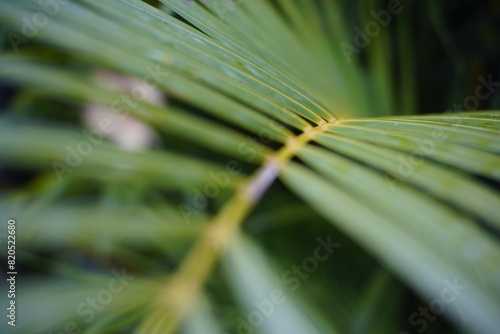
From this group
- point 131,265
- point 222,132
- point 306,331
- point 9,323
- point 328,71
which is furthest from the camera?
point 131,265

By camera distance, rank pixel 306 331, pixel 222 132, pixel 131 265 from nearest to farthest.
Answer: pixel 306 331 → pixel 222 132 → pixel 131 265

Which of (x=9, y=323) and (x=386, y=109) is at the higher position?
(x=386, y=109)

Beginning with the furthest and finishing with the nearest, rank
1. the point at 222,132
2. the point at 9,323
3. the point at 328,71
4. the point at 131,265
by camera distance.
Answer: the point at 131,265 < the point at 328,71 < the point at 9,323 < the point at 222,132

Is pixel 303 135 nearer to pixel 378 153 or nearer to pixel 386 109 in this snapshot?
pixel 378 153

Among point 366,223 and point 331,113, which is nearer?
point 366,223

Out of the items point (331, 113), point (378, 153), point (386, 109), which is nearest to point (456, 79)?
point (386, 109)

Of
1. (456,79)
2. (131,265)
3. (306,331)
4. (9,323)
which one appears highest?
(456,79)

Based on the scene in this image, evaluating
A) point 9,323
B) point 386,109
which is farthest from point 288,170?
point 386,109

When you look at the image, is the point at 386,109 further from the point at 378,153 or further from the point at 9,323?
the point at 9,323

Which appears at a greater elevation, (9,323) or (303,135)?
(303,135)
